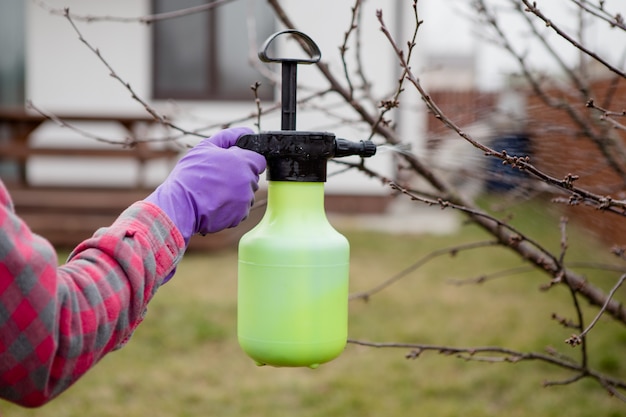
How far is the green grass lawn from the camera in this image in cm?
349

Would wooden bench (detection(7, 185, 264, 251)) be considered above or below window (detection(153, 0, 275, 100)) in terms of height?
below

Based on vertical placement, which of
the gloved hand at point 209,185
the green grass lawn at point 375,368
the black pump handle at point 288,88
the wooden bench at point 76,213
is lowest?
the green grass lawn at point 375,368

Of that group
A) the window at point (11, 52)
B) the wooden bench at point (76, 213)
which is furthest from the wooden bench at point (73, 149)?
the window at point (11, 52)

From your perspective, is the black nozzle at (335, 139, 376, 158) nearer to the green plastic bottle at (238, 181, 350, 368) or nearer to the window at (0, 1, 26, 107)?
the green plastic bottle at (238, 181, 350, 368)

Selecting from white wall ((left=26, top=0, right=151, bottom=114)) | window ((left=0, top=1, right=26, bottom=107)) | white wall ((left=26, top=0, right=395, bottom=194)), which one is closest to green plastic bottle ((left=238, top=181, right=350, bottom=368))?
white wall ((left=26, top=0, right=395, bottom=194))

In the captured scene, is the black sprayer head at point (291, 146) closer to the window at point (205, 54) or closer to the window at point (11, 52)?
the window at point (205, 54)

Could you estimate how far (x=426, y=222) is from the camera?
31.0ft

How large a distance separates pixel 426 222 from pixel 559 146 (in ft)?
23.8

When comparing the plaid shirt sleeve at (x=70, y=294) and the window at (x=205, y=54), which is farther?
the window at (x=205, y=54)

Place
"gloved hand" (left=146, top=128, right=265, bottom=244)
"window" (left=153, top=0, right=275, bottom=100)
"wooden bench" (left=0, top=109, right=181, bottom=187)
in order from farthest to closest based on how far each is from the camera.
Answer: "window" (left=153, top=0, right=275, bottom=100)
"wooden bench" (left=0, top=109, right=181, bottom=187)
"gloved hand" (left=146, top=128, right=265, bottom=244)

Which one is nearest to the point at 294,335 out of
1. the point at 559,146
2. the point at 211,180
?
the point at 211,180

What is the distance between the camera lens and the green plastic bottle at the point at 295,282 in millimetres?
1071

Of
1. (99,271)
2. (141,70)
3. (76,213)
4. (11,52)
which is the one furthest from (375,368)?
(11,52)

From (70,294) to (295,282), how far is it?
29 cm
